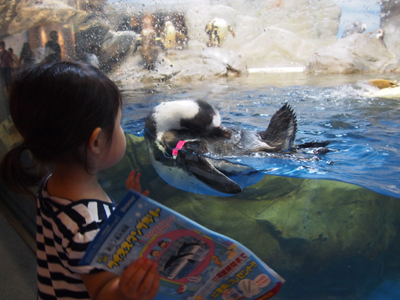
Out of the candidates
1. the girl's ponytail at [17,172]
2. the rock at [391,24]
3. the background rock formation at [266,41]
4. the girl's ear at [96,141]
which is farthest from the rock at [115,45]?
the rock at [391,24]

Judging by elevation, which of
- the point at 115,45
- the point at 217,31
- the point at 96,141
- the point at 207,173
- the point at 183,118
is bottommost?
the point at 207,173

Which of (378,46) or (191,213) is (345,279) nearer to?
(191,213)

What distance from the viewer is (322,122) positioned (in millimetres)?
1479

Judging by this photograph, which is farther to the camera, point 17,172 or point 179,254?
point 17,172

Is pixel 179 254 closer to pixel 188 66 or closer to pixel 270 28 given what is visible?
pixel 188 66

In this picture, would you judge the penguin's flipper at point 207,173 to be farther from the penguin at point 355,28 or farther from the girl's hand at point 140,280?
the penguin at point 355,28

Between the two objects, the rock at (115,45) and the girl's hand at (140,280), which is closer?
the girl's hand at (140,280)

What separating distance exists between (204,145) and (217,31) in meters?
0.87

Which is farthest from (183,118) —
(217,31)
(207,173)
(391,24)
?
(391,24)

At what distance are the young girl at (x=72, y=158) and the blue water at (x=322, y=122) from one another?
24.1 inches

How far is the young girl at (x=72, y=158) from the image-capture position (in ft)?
1.80

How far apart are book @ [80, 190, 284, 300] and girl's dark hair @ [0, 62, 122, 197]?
25cm

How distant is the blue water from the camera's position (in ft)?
3.54

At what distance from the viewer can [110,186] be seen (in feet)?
4.55
